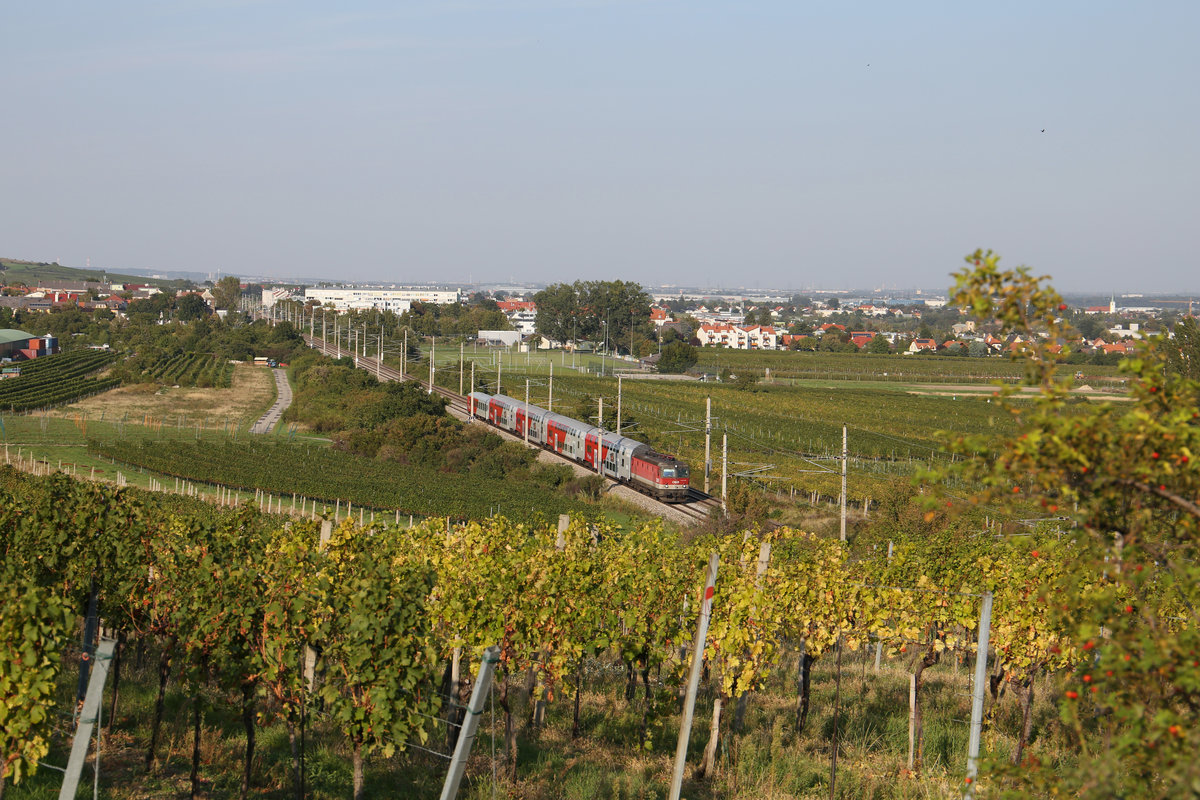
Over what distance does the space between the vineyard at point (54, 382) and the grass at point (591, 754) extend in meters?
58.9

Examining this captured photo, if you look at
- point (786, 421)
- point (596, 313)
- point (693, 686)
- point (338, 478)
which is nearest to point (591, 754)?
point (693, 686)

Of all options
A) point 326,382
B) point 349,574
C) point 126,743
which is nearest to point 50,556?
point 126,743

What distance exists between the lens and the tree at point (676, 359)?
112375 mm

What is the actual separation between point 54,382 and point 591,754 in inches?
3026

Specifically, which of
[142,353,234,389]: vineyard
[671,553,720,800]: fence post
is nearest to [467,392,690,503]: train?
[671,553,720,800]: fence post

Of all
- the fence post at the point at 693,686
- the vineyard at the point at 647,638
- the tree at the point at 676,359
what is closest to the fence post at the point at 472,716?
the vineyard at the point at 647,638

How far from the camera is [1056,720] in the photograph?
1722 centimetres

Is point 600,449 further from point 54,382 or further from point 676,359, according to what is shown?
point 676,359

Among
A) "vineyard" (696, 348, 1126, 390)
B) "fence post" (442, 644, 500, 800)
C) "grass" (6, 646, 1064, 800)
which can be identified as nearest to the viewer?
"fence post" (442, 644, 500, 800)

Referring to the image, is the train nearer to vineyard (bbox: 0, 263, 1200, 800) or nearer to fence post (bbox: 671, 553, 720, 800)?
vineyard (bbox: 0, 263, 1200, 800)

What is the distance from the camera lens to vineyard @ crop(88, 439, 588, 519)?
42.4 meters

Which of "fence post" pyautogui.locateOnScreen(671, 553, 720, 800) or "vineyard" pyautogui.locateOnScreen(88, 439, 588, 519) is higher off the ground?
"fence post" pyautogui.locateOnScreen(671, 553, 720, 800)

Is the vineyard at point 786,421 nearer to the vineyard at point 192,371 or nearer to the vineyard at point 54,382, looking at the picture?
the vineyard at point 192,371

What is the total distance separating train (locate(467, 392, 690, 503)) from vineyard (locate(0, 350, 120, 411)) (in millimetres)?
32328
